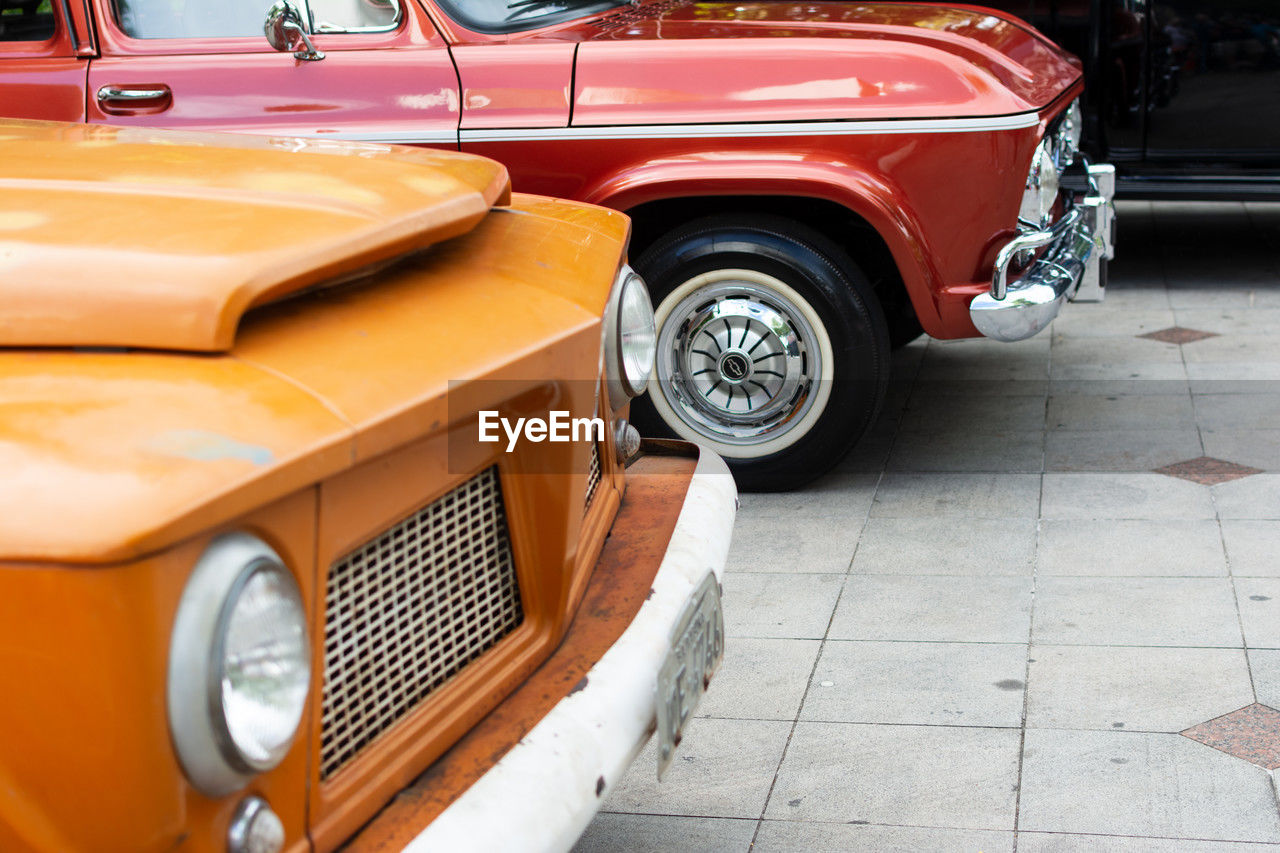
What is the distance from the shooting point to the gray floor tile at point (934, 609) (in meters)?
3.39

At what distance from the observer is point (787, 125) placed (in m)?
3.98

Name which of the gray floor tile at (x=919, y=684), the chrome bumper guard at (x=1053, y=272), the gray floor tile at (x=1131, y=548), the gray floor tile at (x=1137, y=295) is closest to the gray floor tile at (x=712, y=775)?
the gray floor tile at (x=919, y=684)

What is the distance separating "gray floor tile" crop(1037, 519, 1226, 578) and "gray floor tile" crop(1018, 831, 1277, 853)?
1.31 meters

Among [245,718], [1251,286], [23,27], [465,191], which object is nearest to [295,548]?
[245,718]

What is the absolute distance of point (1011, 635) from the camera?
132 inches

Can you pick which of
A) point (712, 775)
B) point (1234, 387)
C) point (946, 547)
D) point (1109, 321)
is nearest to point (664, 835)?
point (712, 775)

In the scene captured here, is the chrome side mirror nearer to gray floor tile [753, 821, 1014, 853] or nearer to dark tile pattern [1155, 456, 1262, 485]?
gray floor tile [753, 821, 1014, 853]

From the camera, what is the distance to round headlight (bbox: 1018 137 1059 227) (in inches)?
161

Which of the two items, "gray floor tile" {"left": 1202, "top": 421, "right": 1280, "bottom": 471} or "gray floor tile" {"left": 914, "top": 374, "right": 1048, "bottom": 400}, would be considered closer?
Result: "gray floor tile" {"left": 1202, "top": 421, "right": 1280, "bottom": 471}

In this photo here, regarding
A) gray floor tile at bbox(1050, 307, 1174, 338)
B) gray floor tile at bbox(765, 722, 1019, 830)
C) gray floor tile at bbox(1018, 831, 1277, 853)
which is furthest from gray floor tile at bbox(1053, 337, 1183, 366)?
gray floor tile at bbox(1018, 831, 1277, 853)

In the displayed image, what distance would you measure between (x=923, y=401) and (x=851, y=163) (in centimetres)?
162

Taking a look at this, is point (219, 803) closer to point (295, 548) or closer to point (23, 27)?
point (295, 548)

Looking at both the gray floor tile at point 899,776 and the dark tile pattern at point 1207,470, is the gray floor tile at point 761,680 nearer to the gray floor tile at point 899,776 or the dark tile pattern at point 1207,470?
the gray floor tile at point 899,776

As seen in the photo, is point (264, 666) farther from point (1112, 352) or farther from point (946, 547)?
point (1112, 352)
